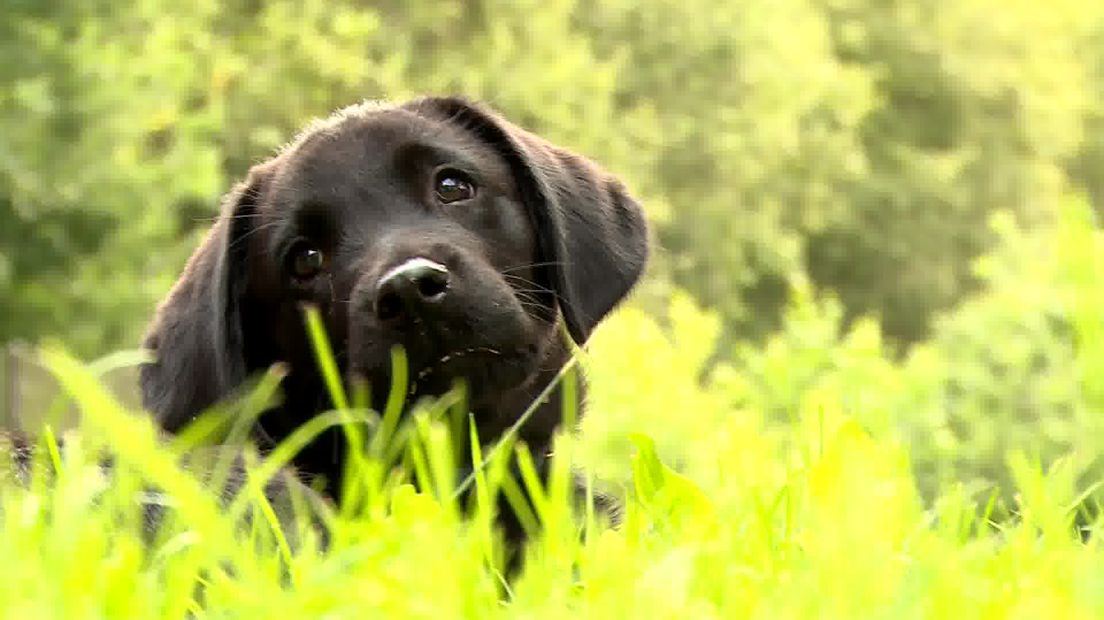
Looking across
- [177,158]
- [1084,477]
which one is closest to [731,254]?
[177,158]

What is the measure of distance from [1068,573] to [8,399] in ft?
35.1

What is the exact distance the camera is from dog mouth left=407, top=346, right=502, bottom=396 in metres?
3.45

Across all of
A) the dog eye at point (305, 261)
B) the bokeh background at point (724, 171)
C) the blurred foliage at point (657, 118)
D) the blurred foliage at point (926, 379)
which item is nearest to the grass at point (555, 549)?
the bokeh background at point (724, 171)

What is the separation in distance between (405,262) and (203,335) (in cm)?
55

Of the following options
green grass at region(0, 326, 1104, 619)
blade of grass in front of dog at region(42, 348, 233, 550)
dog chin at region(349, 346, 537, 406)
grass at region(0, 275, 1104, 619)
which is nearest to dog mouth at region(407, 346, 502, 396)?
dog chin at region(349, 346, 537, 406)

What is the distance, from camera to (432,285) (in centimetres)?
339

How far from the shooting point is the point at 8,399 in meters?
11.5

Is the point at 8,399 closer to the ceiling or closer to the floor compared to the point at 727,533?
closer to the floor

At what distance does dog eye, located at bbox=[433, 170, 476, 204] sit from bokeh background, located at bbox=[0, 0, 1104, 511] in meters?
0.85

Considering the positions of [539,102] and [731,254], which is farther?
[731,254]

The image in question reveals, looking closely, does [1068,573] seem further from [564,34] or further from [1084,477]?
[564,34]

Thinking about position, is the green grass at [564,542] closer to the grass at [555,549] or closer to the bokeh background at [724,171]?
the grass at [555,549]

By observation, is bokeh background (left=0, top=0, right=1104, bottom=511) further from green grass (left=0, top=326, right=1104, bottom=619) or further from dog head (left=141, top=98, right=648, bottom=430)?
dog head (left=141, top=98, right=648, bottom=430)

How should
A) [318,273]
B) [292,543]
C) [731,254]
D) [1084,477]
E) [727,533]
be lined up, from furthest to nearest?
[731,254], [1084,477], [318,273], [292,543], [727,533]
